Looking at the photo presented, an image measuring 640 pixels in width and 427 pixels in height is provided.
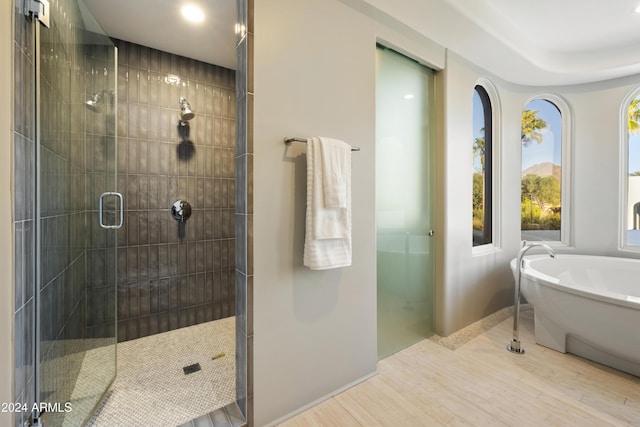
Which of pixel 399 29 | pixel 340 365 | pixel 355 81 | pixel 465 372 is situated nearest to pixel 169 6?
pixel 355 81

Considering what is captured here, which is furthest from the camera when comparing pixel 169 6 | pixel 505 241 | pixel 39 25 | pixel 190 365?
pixel 505 241

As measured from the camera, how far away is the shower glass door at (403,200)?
6.74 ft

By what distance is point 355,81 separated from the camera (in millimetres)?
1733

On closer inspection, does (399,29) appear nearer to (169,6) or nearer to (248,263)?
(169,6)

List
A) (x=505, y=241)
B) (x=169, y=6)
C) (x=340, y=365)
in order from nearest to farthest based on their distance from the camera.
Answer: (x=340, y=365), (x=169, y=6), (x=505, y=241)

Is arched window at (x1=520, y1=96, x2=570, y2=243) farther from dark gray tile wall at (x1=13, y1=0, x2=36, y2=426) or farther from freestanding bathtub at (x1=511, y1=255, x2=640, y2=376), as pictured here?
dark gray tile wall at (x1=13, y1=0, x2=36, y2=426)

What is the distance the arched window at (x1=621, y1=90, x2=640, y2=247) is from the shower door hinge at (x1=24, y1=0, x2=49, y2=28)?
4622mm

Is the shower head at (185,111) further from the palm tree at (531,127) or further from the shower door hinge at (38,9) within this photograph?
the palm tree at (531,127)

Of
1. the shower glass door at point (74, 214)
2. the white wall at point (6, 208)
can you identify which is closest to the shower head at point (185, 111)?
the shower glass door at point (74, 214)

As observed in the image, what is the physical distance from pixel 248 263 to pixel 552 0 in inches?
112

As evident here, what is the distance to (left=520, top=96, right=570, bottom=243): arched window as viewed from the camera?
10.4 ft

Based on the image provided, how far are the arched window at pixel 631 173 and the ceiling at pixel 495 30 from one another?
395mm

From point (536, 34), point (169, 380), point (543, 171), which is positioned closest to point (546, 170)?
point (543, 171)

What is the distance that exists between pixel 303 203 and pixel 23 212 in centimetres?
112
